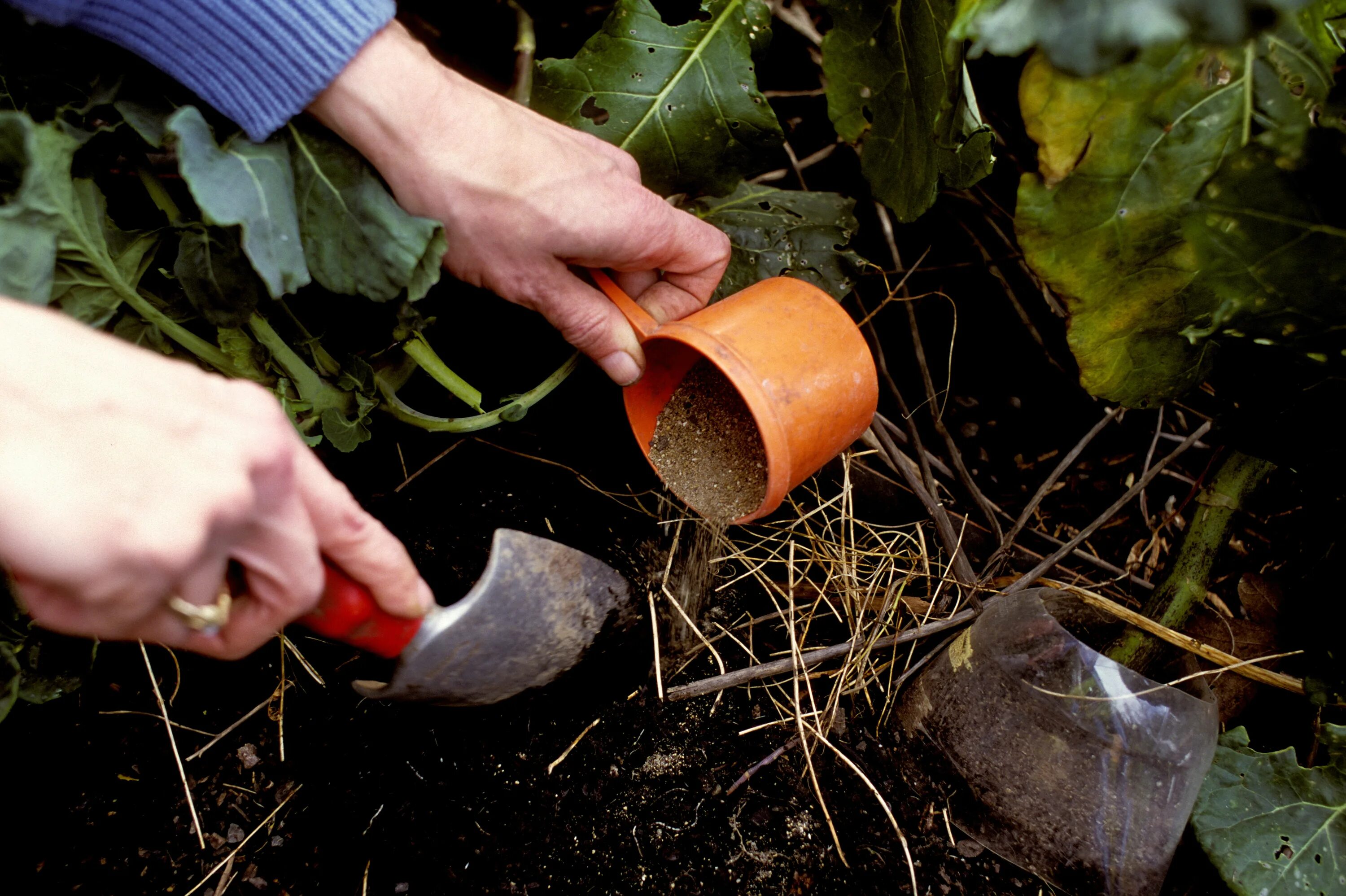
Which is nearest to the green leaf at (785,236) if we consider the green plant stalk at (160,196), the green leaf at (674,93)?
the green leaf at (674,93)

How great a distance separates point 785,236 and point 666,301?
0.95ft

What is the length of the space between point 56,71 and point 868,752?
138 cm

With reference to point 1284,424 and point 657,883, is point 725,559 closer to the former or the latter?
point 657,883

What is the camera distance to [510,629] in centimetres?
95

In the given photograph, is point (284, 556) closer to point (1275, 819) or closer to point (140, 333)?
point (140, 333)

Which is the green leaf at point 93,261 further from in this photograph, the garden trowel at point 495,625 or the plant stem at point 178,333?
the garden trowel at point 495,625

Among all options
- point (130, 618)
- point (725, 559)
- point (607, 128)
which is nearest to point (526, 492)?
point (725, 559)

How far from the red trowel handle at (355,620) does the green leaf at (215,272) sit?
0.37 metres

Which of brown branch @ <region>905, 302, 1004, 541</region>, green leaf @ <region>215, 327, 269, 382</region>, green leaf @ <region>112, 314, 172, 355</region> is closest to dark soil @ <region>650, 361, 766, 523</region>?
brown branch @ <region>905, 302, 1004, 541</region>

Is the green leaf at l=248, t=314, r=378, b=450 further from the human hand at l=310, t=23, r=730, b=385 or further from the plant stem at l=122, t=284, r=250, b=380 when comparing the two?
the human hand at l=310, t=23, r=730, b=385

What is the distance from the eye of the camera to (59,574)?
520 millimetres

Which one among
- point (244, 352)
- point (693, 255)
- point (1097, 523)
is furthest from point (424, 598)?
point (1097, 523)

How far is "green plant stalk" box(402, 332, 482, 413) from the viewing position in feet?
3.45

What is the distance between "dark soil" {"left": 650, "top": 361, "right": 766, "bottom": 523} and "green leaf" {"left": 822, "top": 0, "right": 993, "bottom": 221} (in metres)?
0.37
